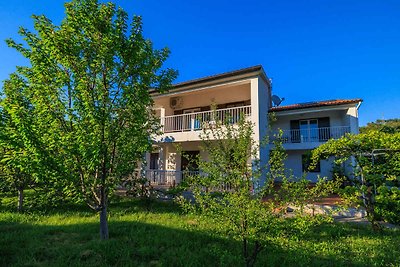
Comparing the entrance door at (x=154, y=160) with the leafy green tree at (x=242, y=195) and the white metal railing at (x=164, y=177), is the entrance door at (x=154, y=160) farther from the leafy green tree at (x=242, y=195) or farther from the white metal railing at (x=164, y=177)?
the leafy green tree at (x=242, y=195)

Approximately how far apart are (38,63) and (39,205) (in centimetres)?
726

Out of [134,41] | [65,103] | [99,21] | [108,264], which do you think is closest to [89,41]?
[99,21]

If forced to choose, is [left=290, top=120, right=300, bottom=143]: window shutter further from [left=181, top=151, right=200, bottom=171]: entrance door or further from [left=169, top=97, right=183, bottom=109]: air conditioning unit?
[left=169, top=97, right=183, bottom=109]: air conditioning unit

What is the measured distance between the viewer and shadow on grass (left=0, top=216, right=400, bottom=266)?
4656mm

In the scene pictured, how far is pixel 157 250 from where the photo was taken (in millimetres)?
5266

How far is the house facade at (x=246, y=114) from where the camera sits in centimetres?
1302

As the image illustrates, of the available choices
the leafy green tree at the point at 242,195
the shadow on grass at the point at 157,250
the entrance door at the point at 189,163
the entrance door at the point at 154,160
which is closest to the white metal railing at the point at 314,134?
the entrance door at the point at 189,163

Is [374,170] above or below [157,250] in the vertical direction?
above

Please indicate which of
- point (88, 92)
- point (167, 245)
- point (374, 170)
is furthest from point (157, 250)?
point (374, 170)

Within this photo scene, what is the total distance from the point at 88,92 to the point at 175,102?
42.4ft

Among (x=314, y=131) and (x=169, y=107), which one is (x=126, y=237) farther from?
(x=314, y=131)

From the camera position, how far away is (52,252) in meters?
5.14

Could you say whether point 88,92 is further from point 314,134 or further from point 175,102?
point 314,134

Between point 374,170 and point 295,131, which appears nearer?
point 374,170
